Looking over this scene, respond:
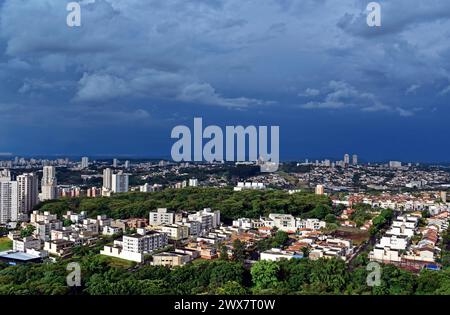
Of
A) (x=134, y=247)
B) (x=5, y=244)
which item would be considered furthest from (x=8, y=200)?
(x=134, y=247)

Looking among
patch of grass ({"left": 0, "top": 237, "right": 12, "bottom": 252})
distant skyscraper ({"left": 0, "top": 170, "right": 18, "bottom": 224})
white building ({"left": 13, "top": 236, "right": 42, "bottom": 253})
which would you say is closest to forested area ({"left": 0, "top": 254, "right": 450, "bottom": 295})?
white building ({"left": 13, "top": 236, "right": 42, "bottom": 253})

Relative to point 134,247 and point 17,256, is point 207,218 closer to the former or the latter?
point 134,247

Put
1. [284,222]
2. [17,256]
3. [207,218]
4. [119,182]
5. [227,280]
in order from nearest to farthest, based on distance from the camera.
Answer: [227,280]
[17,256]
[207,218]
[284,222]
[119,182]

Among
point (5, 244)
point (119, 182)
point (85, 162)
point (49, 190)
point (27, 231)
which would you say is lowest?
point (5, 244)

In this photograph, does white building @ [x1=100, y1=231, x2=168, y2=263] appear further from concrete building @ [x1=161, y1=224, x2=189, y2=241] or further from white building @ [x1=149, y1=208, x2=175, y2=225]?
white building @ [x1=149, y1=208, x2=175, y2=225]

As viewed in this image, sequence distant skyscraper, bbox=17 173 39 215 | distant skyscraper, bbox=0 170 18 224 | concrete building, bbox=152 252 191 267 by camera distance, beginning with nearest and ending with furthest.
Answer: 1. concrete building, bbox=152 252 191 267
2. distant skyscraper, bbox=0 170 18 224
3. distant skyscraper, bbox=17 173 39 215

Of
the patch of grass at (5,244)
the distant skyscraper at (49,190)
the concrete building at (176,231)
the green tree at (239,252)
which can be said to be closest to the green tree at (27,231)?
the patch of grass at (5,244)
